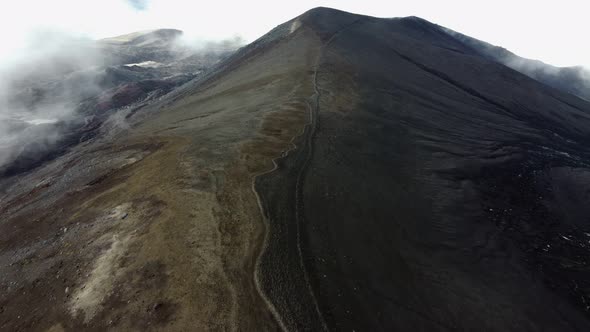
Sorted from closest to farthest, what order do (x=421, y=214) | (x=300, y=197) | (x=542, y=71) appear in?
(x=300, y=197), (x=421, y=214), (x=542, y=71)

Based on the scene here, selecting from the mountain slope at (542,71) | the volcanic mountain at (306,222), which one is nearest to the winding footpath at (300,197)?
the volcanic mountain at (306,222)

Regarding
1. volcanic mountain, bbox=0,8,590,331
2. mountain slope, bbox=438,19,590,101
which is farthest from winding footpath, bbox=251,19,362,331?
mountain slope, bbox=438,19,590,101

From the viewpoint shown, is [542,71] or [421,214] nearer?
[421,214]

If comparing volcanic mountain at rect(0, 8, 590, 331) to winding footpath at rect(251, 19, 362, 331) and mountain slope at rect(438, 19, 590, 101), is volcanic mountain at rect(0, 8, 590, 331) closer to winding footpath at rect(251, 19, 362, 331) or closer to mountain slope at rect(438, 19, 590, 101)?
winding footpath at rect(251, 19, 362, 331)

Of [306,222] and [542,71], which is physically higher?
[306,222]

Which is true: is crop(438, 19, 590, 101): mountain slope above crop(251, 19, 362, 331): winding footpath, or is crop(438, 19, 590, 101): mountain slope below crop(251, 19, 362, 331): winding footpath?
below

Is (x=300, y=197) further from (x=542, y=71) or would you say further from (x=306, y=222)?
(x=542, y=71)

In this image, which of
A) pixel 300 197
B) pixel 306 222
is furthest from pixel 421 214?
pixel 306 222

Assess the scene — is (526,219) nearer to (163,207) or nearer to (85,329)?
(163,207)
